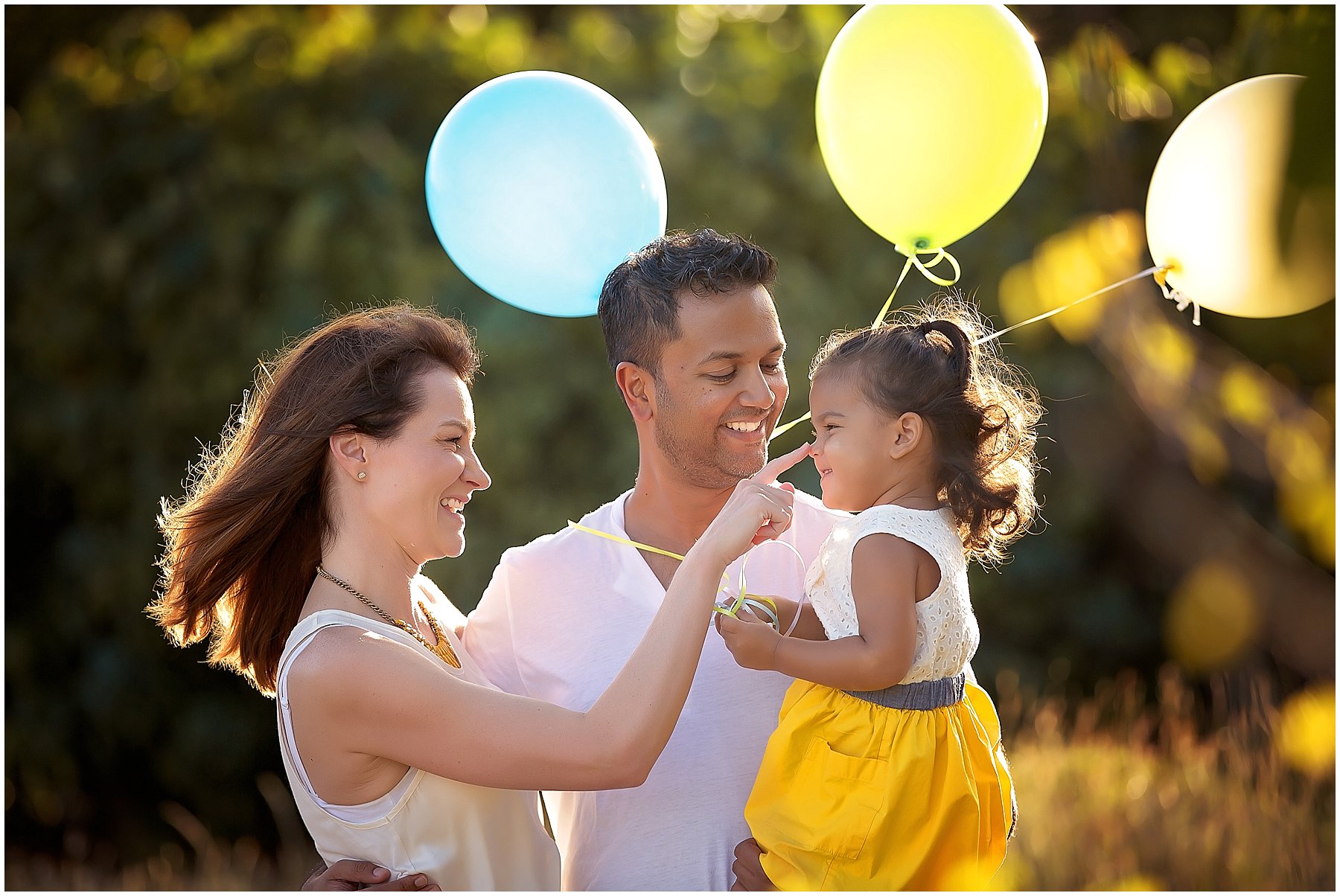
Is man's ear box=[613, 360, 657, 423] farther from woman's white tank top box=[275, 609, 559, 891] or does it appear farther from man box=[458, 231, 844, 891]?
woman's white tank top box=[275, 609, 559, 891]

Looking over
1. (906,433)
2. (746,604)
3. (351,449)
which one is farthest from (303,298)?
(906,433)

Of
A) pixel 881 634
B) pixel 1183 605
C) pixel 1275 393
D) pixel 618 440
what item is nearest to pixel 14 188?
pixel 618 440

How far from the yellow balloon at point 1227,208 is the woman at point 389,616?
0.92m

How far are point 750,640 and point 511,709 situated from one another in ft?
1.38

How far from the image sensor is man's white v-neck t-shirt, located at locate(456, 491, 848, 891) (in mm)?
2273

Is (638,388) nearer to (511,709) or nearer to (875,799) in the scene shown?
(511,709)

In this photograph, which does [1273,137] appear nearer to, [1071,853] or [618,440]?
[1071,853]

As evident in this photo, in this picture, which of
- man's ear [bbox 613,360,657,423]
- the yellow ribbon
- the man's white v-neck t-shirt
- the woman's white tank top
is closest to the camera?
the woman's white tank top

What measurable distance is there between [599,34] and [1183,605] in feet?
12.7

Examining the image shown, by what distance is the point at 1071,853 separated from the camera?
405 centimetres

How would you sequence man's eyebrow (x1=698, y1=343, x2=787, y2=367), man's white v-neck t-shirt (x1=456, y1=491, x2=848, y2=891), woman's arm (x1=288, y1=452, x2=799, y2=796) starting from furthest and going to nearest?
man's eyebrow (x1=698, y1=343, x2=787, y2=367) → man's white v-neck t-shirt (x1=456, y1=491, x2=848, y2=891) → woman's arm (x1=288, y1=452, x2=799, y2=796)

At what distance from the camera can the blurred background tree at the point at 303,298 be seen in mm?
5086

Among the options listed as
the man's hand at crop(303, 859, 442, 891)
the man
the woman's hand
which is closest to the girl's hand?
the woman's hand

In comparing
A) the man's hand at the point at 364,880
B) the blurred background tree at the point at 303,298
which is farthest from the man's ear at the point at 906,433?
the blurred background tree at the point at 303,298
